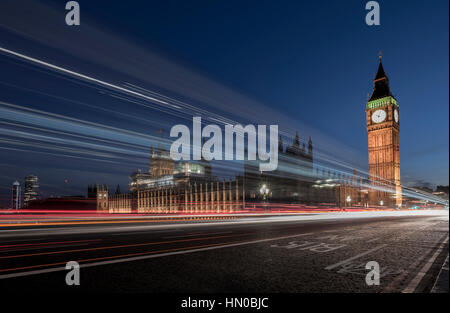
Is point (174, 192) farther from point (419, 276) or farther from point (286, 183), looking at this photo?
point (419, 276)

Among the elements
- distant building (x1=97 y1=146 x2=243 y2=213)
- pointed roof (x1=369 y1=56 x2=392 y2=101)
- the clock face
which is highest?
pointed roof (x1=369 y1=56 x2=392 y2=101)

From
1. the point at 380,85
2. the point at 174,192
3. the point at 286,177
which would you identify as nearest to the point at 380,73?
the point at 380,85

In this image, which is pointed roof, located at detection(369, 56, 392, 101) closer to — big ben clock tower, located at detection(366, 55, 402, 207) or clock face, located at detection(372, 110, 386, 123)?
big ben clock tower, located at detection(366, 55, 402, 207)

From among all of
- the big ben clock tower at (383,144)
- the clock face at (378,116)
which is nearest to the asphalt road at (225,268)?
the big ben clock tower at (383,144)

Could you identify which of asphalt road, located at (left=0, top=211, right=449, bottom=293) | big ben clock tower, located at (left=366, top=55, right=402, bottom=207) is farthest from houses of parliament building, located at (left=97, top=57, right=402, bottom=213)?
asphalt road, located at (left=0, top=211, right=449, bottom=293)

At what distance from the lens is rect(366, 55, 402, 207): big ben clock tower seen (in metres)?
95.1

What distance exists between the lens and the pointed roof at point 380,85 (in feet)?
347

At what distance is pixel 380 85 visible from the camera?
108m

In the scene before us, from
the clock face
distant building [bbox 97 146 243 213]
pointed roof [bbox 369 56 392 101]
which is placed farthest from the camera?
pointed roof [bbox 369 56 392 101]

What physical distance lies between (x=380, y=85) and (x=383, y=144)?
23.1 metres

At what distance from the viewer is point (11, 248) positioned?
29.3 feet

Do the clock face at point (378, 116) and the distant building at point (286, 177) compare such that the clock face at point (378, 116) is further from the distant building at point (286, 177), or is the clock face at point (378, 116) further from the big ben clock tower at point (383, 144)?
the distant building at point (286, 177)
